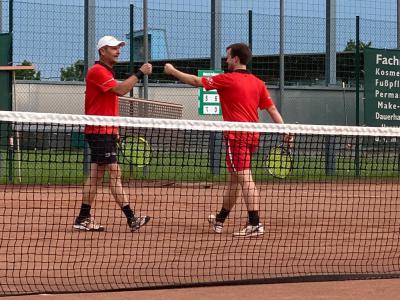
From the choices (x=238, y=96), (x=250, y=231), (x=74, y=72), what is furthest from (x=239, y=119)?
(x=74, y=72)

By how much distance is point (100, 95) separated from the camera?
8.00 m

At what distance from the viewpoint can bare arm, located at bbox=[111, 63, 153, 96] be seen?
736 cm

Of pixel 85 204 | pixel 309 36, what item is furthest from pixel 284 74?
pixel 85 204

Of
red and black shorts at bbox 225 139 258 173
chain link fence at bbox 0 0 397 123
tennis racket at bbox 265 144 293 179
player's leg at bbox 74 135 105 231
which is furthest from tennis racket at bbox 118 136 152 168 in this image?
red and black shorts at bbox 225 139 258 173

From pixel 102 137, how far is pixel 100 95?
319mm

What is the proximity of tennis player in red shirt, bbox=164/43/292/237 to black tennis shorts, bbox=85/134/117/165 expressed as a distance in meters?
0.76

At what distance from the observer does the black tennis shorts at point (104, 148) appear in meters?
7.95

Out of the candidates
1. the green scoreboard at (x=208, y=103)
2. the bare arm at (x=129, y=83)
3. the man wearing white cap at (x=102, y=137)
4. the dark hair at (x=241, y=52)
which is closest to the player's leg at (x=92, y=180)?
the man wearing white cap at (x=102, y=137)

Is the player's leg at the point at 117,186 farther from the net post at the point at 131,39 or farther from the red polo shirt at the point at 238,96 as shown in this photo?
the net post at the point at 131,39

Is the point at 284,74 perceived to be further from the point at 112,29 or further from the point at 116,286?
Answer: the point at 116,286

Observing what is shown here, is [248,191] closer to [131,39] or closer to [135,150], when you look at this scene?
[135,150]

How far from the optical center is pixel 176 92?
16859mm

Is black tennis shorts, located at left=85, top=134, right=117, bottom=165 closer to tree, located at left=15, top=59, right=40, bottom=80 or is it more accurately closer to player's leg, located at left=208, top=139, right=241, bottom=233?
player's leg, located at left=208, top=139, right=241, bottom=233

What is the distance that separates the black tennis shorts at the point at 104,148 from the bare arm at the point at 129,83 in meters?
0.37
